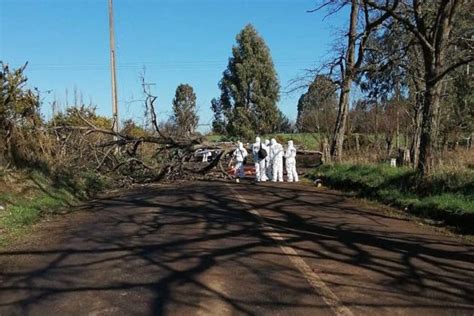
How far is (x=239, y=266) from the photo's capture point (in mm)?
7418

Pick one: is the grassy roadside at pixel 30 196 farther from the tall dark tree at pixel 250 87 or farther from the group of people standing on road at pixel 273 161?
the tall dark tree at pixel 250 87

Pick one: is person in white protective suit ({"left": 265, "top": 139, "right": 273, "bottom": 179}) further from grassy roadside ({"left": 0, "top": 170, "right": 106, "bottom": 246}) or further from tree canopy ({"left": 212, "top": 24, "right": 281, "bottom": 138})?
tree canopy ({"left": 212, "top": 24, "right": 281, "bottom": 138})

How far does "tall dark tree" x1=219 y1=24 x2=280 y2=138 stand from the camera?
60.7 meters

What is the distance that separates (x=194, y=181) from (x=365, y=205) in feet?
34.5

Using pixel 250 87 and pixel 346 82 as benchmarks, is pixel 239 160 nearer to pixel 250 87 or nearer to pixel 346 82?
pixel 346 82

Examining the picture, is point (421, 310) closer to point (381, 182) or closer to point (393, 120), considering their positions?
point (381, 182)

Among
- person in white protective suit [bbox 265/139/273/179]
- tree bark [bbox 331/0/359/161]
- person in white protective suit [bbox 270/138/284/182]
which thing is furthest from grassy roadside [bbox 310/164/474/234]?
tree bark [bbox 331/0/359/161]

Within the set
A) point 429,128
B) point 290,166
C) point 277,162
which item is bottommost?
point 290,166

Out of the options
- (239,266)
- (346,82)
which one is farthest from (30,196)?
(346,82)

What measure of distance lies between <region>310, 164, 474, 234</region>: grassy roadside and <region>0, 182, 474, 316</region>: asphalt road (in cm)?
90

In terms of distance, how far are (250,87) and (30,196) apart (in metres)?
47.6

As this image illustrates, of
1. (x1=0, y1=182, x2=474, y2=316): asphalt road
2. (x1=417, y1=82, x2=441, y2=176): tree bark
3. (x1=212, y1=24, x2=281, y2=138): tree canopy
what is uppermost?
(x1=212, y1=24, x2=281, y2=138): tree canopy

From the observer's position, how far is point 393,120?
40125 millimetres

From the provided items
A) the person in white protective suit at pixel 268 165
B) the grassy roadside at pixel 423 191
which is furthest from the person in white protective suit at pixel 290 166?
the grassy roadside at pixel 423 191
